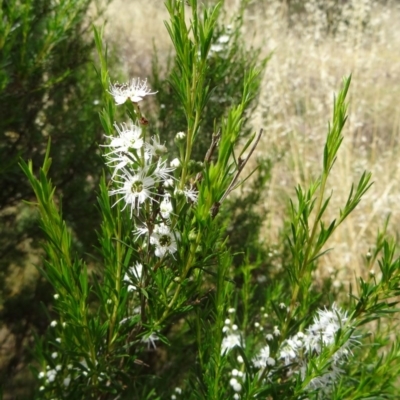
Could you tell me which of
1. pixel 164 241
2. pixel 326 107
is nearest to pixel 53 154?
pixel 164 241

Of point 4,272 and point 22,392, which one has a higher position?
point 4,272

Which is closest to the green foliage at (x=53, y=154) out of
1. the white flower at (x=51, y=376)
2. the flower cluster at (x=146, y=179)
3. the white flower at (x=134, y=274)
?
the white flower at (x=51, y=376)

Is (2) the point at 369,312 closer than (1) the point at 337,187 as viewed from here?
Yes

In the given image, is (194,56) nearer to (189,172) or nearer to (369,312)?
(189,172)

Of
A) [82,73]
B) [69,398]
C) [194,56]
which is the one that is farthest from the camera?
[82,73]

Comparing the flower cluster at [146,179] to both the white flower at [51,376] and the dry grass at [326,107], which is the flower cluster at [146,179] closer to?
the white flower at [51,376]

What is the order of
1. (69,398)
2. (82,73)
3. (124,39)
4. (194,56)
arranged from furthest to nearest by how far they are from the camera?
(124,39) → (82,73) → (69,398) → (194,56)

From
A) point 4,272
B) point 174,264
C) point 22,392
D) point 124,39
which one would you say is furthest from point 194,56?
point 124,39

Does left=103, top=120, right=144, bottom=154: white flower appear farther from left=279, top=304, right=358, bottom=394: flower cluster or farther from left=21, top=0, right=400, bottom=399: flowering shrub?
left=279, top=304, right=358, bottom=394: flower cluster

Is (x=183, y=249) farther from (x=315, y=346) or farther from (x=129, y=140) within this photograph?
(x=315, y=346)
